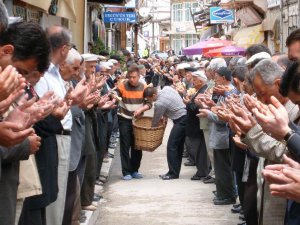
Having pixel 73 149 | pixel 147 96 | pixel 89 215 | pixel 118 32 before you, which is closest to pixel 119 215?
pixel 89 215

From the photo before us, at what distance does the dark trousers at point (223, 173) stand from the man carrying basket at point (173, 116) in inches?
86.9

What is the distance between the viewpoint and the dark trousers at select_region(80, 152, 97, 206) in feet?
29.5

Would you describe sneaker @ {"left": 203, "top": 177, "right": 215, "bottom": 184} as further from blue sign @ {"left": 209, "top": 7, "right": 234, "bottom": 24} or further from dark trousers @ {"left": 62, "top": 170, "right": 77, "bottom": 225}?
blue sign @ {"left": 209, "top": 7, "right": 234, "bottom": 24}

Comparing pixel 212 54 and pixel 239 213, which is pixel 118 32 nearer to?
pixel 212 54

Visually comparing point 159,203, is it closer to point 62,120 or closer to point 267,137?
point 62,120

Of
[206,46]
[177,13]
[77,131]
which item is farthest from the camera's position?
[177,13]

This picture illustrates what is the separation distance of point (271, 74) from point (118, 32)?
105 ft

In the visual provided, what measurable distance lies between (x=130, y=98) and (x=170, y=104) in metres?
0.73

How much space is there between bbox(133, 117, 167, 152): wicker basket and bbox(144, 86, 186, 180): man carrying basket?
0.32m

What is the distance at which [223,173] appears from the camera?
32.0 feet

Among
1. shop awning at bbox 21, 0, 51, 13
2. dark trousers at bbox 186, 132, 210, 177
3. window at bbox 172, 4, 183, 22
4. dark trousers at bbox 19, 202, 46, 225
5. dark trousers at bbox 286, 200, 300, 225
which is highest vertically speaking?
window at bbox 172, 4, 183, 22

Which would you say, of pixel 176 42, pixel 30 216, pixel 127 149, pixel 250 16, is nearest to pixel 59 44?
pixel 30 216

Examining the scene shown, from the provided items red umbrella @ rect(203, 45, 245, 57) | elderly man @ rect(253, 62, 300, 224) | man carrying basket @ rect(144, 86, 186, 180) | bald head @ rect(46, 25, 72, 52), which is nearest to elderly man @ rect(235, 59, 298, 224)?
elderly man @ rect(253, 62, 300, 224)

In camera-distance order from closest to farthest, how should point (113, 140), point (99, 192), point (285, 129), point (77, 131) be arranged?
point (285, 129), point (77, 131), point (99, 192), point (113, 140)
